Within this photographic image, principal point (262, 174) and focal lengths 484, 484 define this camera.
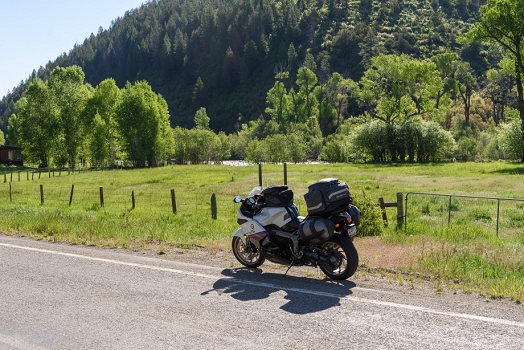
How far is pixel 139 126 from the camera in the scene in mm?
88250

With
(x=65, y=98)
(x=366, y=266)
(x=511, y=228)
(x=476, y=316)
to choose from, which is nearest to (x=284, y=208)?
(x=366, y=266)

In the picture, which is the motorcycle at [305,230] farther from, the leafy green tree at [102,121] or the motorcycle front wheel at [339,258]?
the leafy green tree at [102,121]

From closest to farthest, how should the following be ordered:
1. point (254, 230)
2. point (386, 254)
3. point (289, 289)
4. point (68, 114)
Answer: point (289, 289)
point (254, 230)
point (386, 254)
point (68, 114)

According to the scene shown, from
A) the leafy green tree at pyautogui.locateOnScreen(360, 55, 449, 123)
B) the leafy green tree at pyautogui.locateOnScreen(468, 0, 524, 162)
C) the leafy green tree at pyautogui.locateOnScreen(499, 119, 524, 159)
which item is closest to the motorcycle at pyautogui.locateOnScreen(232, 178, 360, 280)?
the leafy green tree at pyautogui.locateOnScreen(468, 0, 524, 162)

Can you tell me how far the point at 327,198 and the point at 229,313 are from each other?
2.54 meters

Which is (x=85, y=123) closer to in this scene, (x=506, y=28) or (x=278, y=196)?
(x=506, y=28)

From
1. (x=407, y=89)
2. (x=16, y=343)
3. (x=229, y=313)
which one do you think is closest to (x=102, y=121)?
(x=407, y=89)

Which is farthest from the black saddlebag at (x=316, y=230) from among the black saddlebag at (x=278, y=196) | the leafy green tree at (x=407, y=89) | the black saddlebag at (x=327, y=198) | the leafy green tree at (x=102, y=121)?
the leafy green tree at (x=102, y=121)

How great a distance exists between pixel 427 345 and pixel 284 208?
3966 millimetres

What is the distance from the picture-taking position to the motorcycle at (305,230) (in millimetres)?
7969

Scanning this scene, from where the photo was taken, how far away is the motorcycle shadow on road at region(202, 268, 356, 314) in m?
6.81

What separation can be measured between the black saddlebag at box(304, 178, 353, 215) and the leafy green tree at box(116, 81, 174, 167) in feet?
273

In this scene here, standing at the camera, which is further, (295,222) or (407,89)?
(407,89)

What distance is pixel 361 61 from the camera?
184 meters
